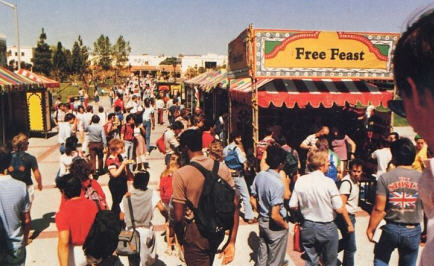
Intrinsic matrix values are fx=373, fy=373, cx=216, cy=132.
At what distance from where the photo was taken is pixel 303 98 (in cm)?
930

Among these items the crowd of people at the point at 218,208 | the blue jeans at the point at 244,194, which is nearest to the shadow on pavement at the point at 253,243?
the blue jeans at the point at 244,194

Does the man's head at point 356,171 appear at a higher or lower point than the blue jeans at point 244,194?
higher

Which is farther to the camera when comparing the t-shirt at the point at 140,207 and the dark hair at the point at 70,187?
the t-shirt at the point at 140,207

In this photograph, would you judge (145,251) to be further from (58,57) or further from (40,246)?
(58,57)

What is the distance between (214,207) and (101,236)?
99 cm

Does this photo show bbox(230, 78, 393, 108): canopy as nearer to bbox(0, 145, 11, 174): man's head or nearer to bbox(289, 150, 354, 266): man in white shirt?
bbox(289, 150, 354, 266): man in white shirt

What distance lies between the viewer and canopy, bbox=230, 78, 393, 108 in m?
9.19

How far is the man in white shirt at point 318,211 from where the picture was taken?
14.4 feet

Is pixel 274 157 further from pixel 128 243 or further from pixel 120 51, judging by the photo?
pixel 120 51

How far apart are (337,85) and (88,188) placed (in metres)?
7.42

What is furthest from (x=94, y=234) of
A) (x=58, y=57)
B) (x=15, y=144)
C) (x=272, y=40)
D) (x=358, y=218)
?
(x=58, y=57)

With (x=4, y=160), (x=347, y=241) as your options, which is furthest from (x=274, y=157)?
(x=4, y=160)

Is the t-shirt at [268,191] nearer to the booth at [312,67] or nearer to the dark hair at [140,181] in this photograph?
the dark hair at [140,181]

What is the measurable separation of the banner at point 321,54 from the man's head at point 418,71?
7994 millimetres
